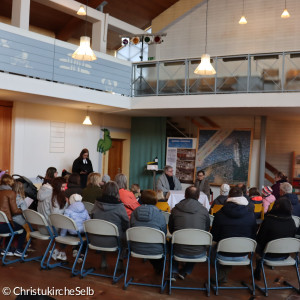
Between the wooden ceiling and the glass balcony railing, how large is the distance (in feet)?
10.9

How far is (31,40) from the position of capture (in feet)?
25.3

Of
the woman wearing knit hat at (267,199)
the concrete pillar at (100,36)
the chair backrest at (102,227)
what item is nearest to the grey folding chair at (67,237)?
the chair backrest at (102,227)

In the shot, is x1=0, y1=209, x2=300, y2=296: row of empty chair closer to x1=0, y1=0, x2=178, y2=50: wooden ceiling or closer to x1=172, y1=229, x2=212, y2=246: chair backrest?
x1=172, y1=229, x2=212, y2=246: chair backrest

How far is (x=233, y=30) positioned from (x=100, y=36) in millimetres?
4549

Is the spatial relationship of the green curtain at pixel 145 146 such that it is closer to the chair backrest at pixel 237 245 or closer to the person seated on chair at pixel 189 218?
the person seated on chair at pixel 189 218

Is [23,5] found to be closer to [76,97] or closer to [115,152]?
[76,97]

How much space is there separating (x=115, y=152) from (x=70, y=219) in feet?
26.3

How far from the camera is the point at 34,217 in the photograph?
4.85m

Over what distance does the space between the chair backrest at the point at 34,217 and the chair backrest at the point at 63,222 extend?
113 millimetres

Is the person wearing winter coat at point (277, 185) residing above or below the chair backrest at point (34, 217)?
above

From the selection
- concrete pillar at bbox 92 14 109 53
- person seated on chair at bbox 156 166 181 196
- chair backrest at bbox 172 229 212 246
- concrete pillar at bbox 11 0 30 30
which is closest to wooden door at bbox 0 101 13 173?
concrete pillar at bbox 11 0 30 30

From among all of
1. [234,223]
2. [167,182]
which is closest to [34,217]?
[234,223]

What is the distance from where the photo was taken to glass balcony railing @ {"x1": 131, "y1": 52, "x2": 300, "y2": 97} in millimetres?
8320

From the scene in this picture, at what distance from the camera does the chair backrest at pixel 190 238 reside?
418 centimetres
